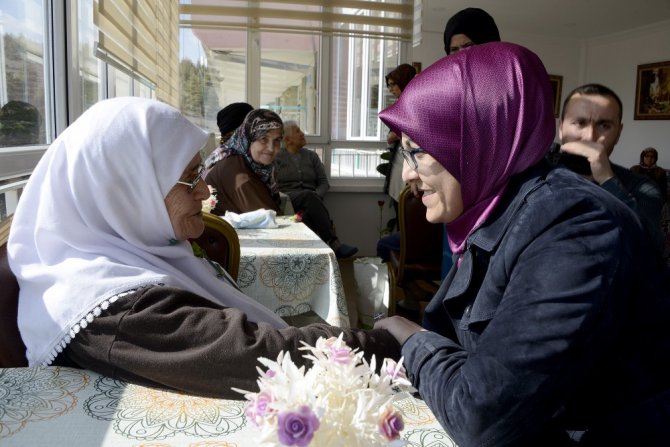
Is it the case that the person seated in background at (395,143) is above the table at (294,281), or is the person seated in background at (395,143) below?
above


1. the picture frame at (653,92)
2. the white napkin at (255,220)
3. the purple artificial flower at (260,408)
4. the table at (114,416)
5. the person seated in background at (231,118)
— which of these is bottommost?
the table at (114,416)

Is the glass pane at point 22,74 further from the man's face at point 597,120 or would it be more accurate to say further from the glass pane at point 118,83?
the man's face at point 597,120

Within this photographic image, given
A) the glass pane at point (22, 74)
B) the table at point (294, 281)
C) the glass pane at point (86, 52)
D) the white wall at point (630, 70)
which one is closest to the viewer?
the glass pane at point (22, 74)

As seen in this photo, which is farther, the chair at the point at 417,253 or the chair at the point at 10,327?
the chair at the point at 417,253

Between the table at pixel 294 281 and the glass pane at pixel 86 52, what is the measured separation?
1426mm

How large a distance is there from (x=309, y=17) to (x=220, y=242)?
4.53 meters

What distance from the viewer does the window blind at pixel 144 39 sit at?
10.6ft

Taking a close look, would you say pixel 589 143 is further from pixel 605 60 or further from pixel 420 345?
pixel 605 60

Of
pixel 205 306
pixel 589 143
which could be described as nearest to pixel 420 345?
pixel 205 306

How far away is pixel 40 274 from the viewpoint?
116 centimetres

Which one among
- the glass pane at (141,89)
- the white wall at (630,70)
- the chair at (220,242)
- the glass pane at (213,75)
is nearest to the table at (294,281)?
the chair at (220,242)

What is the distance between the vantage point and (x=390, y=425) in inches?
24.1

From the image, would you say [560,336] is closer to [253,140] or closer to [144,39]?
[253,140]

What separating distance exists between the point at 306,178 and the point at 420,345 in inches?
209
